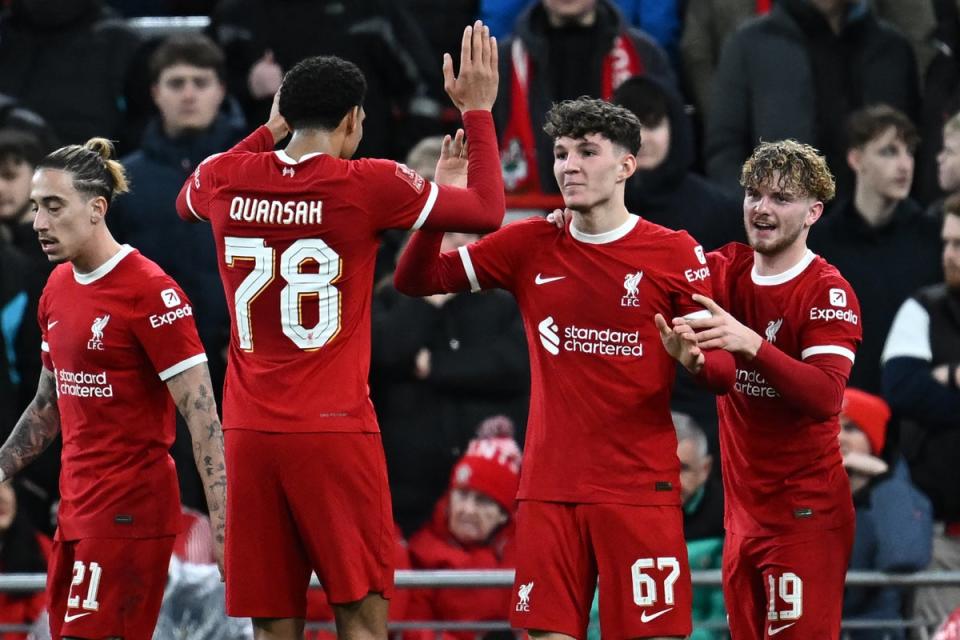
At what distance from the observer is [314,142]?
6781 millimetres

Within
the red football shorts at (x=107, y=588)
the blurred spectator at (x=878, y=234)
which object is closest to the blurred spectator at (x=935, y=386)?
the blurred spectator at (x=878, y=234)

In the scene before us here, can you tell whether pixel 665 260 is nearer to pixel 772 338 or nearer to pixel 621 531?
pixel 772 338

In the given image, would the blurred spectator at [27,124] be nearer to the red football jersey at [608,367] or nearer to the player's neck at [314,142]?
the player's neck at [314,142]

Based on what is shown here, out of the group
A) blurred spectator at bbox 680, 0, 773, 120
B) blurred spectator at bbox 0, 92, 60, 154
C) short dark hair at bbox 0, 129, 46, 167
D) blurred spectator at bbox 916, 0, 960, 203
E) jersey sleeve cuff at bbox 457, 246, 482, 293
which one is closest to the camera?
jersey sleeve cuff at bbox 457, 246, 482, 293

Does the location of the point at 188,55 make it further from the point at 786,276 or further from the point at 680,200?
the point at 786,276

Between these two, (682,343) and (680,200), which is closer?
(682,343)

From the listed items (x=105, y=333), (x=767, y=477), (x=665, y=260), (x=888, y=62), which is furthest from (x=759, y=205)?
(x=888, y=62)

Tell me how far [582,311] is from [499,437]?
8.02 ft

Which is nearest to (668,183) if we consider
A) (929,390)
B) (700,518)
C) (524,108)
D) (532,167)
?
(532,167)

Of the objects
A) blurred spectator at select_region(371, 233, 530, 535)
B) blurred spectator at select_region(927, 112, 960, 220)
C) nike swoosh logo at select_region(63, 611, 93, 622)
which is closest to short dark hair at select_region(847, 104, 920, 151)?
blurred spectator at select_region(927, 112, 960, 220)

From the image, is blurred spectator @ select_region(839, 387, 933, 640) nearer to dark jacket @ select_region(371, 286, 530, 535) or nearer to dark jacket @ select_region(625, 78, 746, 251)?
dark jacket @ select_region(625, 78, 746, 251)

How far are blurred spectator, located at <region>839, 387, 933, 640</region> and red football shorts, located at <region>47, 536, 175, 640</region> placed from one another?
319 cm

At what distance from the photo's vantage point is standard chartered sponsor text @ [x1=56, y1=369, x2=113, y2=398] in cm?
718

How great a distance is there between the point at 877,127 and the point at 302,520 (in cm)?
438
